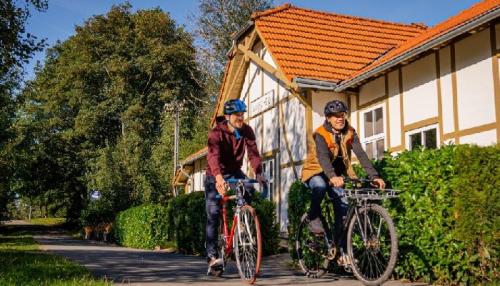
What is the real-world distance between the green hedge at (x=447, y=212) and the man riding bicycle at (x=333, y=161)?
705 mm

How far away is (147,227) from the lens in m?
20.1

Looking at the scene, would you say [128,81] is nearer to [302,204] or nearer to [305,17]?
[305,17]

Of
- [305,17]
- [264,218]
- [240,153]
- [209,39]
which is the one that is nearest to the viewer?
[240,153]

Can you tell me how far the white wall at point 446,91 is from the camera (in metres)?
11.1

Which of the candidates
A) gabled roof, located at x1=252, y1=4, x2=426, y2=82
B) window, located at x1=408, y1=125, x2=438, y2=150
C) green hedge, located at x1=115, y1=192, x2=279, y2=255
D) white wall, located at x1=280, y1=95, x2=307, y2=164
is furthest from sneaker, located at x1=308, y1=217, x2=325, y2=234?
white wall, located at x1=280, y1=95, x2=307, y2=164

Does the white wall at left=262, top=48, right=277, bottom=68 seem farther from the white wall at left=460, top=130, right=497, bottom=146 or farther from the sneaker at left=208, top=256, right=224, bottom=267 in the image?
the sneaker at left=208, top=256, right=224, bottom=267

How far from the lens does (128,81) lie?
147 feet

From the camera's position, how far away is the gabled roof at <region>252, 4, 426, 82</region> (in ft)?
51.8

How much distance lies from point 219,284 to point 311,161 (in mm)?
1626

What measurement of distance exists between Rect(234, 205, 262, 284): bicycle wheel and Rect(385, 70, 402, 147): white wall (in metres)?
7.76

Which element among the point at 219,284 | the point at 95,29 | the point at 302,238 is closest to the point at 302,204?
the point at 302,238

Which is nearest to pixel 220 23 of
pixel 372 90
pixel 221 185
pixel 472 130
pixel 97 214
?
pixel 97 214

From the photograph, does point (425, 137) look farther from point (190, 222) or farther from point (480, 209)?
point (480, 209)

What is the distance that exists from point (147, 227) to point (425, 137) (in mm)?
11525
